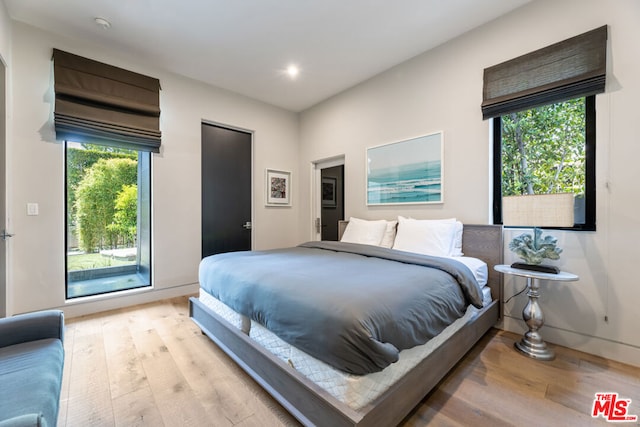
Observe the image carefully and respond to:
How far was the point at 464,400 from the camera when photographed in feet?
5.06

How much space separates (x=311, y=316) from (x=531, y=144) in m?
2.62

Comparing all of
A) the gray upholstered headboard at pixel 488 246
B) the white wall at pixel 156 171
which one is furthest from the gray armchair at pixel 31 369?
the gray upholstered headboard at pixel 488 246

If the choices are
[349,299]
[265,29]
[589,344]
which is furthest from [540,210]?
[265,29]

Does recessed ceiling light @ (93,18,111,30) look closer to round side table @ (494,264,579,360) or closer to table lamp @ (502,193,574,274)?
table lamp @ (502,193,574,274)

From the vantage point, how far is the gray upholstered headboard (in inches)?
97.2

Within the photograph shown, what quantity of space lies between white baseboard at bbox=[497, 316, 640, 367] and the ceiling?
111 inches

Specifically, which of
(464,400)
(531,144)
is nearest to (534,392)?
(464,400)

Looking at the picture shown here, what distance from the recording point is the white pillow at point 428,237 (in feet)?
8.50

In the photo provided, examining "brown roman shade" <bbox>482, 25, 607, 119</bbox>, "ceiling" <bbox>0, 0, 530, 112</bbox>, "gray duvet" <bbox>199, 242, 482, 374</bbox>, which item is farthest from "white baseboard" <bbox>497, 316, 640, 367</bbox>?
"ceiling" <bbox>0, 0, 530, 112</bbox>

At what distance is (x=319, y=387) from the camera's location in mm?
1253

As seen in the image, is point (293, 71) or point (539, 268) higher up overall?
point (293, 71)

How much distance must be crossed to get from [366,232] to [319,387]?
216cm

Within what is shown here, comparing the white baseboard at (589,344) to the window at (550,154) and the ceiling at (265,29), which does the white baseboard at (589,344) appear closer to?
the window at (550,154)

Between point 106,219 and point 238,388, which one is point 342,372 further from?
point 106,219
